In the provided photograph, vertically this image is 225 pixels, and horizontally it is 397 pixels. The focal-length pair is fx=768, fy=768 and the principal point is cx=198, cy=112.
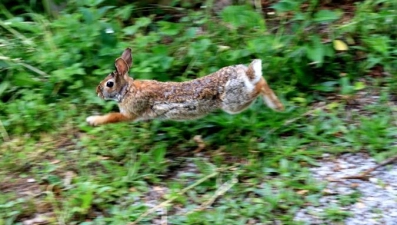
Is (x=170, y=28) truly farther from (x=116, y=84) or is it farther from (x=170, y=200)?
(x=170, y=200)

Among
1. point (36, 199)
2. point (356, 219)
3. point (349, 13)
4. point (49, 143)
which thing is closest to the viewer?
point (356, 219)

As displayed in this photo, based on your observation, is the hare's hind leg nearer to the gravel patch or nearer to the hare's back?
the hare's back

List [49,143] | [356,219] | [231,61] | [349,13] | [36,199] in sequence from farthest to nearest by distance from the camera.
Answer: [349,13]
[231,61]
[49,143]
[36,199]
[356,219]

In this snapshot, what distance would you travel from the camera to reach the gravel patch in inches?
174

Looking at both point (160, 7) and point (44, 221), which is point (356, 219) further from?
point (160, 7)

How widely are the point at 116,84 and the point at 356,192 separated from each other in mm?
1744

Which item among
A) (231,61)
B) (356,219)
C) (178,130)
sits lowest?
(356,219)

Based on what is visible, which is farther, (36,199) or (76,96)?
(76,96)

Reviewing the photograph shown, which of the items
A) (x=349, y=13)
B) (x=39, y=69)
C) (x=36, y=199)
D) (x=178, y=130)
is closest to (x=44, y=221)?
(x=36, y=199)

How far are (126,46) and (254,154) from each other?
4.83ft

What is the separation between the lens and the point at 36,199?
15.5ft

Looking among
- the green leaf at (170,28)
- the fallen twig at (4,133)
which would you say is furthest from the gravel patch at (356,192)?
the fallen twig at (4,133)

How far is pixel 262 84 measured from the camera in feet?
16.8

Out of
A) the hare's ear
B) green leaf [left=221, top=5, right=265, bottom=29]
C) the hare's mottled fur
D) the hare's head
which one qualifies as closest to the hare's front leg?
the hare's mottled fur
